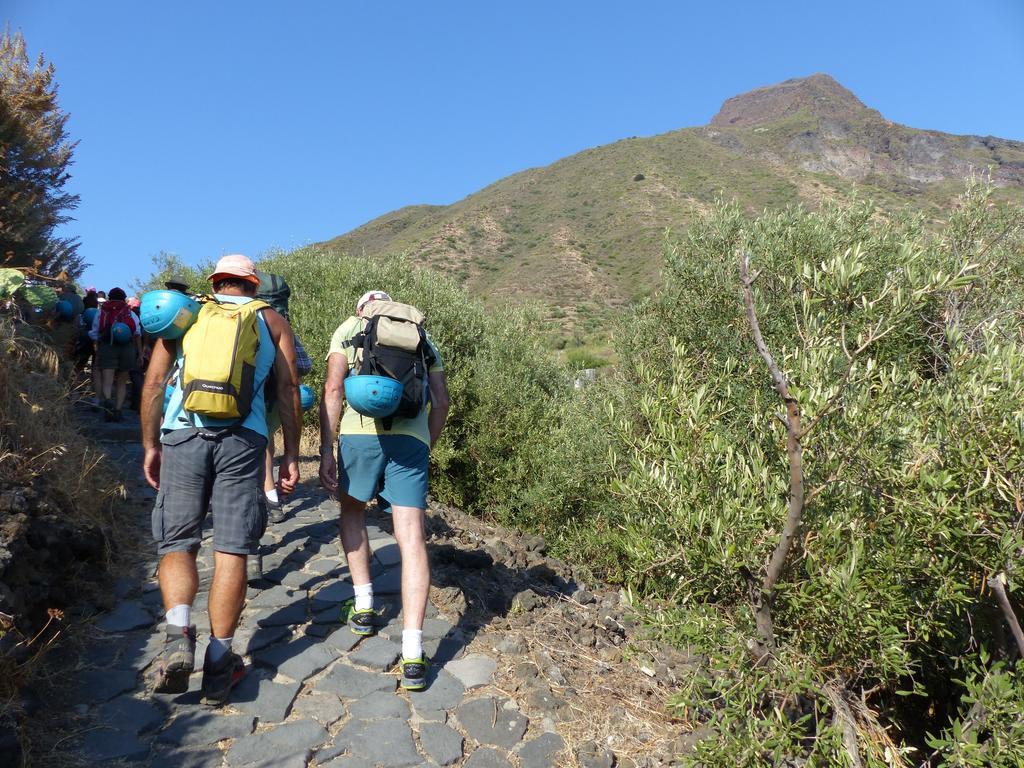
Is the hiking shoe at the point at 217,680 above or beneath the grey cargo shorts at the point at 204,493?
beneath

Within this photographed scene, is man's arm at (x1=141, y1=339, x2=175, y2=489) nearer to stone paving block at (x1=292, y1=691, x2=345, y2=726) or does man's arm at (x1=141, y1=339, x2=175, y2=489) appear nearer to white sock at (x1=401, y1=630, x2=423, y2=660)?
stone paving block at (x1=292, y1=691, x2=345, y2=726)

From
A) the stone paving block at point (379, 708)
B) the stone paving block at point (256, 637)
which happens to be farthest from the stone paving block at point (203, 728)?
the stone paving block at point (256, 637)

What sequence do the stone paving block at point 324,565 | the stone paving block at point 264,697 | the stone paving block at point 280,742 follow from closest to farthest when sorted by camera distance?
the stone paving block at point 280,742, the stone paving block at point 264,697, the stone paving block at point 324,565

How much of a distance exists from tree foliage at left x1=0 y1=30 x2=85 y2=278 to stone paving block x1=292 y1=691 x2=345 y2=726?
8521 millimetres

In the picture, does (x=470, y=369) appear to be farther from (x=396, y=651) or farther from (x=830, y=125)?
(x=830, y=125)

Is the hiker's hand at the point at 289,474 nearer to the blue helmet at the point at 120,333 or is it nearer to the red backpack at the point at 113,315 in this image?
the blue helmet at the point at 120,333

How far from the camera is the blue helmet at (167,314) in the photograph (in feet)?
11.2

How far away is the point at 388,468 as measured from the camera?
12.7 ft

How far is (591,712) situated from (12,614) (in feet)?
9.91

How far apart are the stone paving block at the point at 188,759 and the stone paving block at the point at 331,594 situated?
151 cm

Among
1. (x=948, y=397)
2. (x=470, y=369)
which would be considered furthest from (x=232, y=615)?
(x=470, y=369)

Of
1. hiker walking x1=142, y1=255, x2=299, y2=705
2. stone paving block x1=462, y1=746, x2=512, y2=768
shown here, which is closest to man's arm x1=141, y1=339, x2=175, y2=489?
hiker walking x1=142, y1=255, x2=299, y2=705

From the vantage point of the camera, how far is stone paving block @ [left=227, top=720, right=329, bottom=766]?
10.4 ft

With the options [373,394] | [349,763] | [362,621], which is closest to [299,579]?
[362,621]
